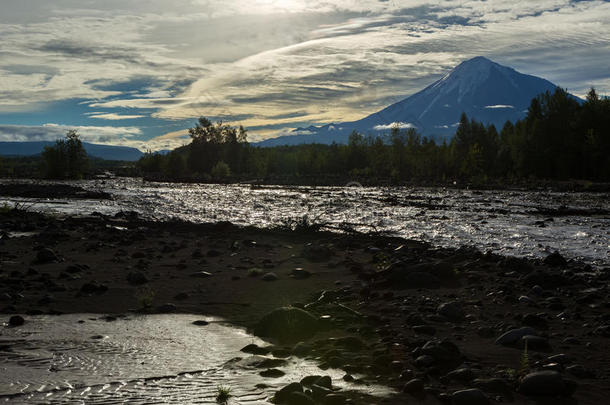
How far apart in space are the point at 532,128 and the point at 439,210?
6920 cm

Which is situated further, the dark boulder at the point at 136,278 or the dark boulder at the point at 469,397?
the dark boulder at the point at 136,278

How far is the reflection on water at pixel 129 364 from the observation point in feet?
20.6

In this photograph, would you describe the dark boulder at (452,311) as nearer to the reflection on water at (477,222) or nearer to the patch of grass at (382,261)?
the patch of grass at (382,261)

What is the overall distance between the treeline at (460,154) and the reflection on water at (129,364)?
8751cm

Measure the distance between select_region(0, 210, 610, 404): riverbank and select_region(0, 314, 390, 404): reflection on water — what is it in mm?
842

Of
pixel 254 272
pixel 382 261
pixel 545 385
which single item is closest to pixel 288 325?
pixel 545 385

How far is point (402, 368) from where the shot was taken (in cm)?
725

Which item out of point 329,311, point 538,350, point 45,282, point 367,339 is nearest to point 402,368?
point 367,339

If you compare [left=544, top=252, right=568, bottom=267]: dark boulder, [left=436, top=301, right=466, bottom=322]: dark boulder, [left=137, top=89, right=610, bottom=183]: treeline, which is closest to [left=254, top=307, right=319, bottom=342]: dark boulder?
[left=436, top=301, right=466, bottom=322]: dark boulder

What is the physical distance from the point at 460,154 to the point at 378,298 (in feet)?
377

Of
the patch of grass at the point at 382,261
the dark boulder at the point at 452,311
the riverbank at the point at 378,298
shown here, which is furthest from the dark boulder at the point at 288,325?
the patch of grass at the point at 382,261

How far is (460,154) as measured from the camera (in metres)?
120

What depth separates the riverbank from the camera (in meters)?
7.02

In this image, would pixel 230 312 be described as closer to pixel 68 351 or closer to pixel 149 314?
pixel 149 314
